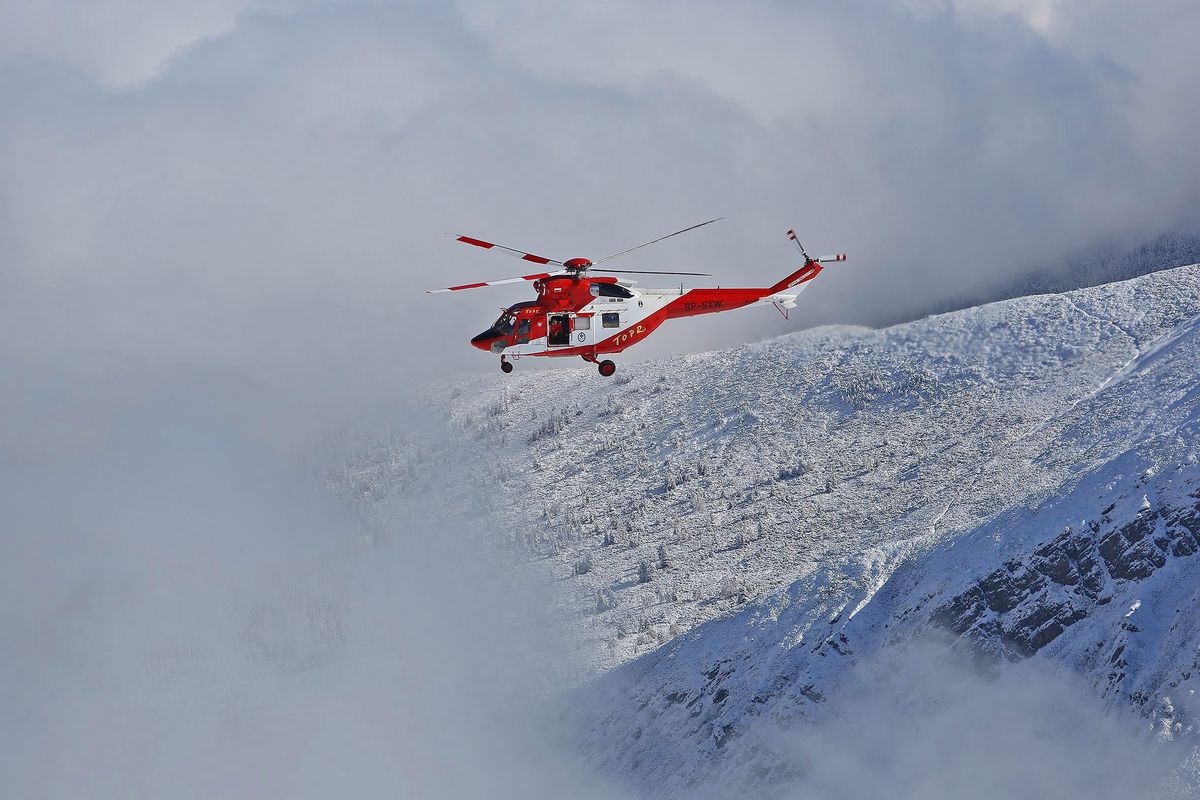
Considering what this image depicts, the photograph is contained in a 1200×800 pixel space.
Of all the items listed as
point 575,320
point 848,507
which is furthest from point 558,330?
point 848,507

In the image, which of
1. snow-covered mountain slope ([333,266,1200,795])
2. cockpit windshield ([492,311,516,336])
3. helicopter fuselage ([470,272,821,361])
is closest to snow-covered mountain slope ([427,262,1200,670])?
snow-covered mountain slope ([333,266,1200,795])

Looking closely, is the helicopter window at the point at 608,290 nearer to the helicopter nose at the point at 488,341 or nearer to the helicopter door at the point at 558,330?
the helicopter door at the point at 558,330

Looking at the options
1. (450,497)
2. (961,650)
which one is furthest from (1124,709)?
(450,497)

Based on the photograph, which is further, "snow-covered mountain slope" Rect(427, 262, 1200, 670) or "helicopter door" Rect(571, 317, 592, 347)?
"snow-covered mountain slope" Rect(427, 262, 1200, 670)

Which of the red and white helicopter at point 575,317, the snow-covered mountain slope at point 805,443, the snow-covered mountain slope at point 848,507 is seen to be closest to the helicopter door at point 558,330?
the red and white helicopter at point 575,317

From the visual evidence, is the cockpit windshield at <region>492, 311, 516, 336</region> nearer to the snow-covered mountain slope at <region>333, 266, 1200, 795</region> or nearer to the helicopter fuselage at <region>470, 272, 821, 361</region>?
the helicopter fuselage at <region>470, 272, 821, 361</region>

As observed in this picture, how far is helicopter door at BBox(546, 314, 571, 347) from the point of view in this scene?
6197cm

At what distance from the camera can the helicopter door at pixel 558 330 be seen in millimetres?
61969

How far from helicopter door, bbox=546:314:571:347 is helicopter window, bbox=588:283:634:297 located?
59.7 inches

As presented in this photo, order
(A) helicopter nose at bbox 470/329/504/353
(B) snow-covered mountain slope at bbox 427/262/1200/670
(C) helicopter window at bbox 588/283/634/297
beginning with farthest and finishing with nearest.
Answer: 1. (B) snow-covered mountain slope at bbox 427/262/1200/670
2. (C) helicopter window at bbox 588/283/634/297
3. (A) helicopter nose at bbox 470/329/504/353

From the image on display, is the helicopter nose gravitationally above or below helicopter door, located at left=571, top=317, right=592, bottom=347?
above

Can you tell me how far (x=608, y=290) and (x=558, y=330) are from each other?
8.79 ft

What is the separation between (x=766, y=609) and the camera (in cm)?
9088

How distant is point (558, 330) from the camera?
62062 millimetres
